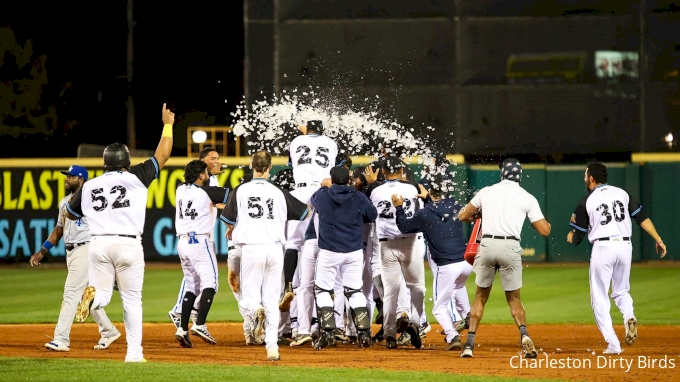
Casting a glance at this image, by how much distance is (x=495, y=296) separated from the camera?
18203 mm

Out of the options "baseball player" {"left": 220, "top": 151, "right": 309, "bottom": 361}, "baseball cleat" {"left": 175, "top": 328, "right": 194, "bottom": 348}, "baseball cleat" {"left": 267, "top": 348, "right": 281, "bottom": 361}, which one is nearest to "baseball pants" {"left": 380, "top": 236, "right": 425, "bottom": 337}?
"baseball player" {"left": 220, "top": 151, "right": 309, "bottom": 361}

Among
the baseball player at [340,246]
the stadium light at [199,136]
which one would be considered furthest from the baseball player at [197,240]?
the stadium light at [199,136]

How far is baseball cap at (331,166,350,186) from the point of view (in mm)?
11086

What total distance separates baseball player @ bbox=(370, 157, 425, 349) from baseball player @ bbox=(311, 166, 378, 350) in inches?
11.1

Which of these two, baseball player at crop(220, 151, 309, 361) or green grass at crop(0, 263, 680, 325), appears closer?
baseball player at crop(220, 151, 309, 361)

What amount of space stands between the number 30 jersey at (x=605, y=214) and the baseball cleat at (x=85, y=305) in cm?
485

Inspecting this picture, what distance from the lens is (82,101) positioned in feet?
115

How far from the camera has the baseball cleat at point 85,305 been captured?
29.9ft

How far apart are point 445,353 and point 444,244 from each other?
3.72ft

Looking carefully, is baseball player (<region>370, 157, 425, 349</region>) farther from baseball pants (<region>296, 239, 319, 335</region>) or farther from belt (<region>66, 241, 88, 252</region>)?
belt (<region>66, 241, 88, 252</region>)

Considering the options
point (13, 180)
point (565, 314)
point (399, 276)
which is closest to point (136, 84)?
point (13, 180)

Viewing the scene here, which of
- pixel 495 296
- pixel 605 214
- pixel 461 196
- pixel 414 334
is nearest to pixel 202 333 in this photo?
pixel 414 334

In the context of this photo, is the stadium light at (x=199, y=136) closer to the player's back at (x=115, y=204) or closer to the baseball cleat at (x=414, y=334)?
the baseball cleat at (x=414, y=334)

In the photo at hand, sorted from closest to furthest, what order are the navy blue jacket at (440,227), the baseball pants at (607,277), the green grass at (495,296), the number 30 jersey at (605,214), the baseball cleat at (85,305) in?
the baseball cleat at (85,305) → the baseball pants at (607,277) → the number 30 jersey at (605,214) → the navy blue jacket at (440,227) → the green grass at (495,296)
